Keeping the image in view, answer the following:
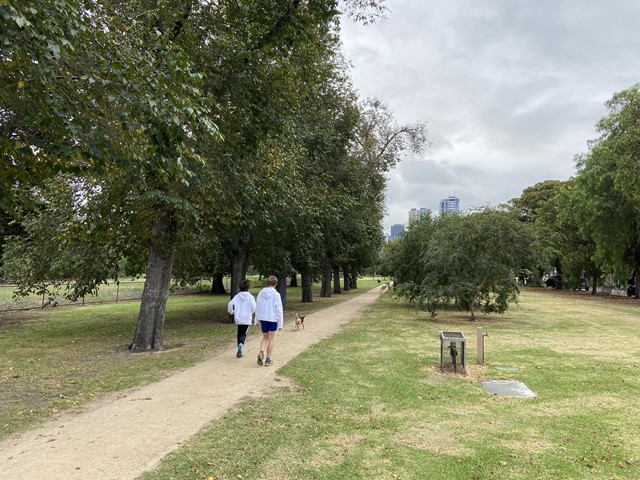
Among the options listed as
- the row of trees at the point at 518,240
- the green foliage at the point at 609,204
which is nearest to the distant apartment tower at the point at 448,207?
the row of trees at the point at 518,240

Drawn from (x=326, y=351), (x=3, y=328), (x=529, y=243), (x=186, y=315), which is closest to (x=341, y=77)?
(x=529, y=243)

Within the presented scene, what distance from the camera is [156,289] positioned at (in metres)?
11.4

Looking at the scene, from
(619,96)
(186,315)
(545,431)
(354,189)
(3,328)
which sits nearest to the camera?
(545,431)

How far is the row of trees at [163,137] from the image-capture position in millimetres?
5141

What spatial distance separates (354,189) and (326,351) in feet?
42.9

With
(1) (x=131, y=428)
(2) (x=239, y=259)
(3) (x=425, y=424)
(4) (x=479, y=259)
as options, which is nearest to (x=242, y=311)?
(1) (x=131, y=428)

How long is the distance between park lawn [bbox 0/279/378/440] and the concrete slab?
5619 millimetres

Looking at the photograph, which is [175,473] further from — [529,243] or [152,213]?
[529,243]

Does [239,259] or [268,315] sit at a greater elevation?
[239,259]

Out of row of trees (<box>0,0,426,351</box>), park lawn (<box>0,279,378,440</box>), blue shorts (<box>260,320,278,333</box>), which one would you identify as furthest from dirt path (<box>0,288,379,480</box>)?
row of trees (<box>0,0,426,351</box>)

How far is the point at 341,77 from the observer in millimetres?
22422

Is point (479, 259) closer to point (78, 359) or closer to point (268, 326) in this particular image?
point (268, 326)

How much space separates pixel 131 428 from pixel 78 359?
5.98m

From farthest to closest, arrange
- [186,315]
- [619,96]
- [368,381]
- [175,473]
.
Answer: [619,96] → [186,315] → [368,381] → [175,473]
